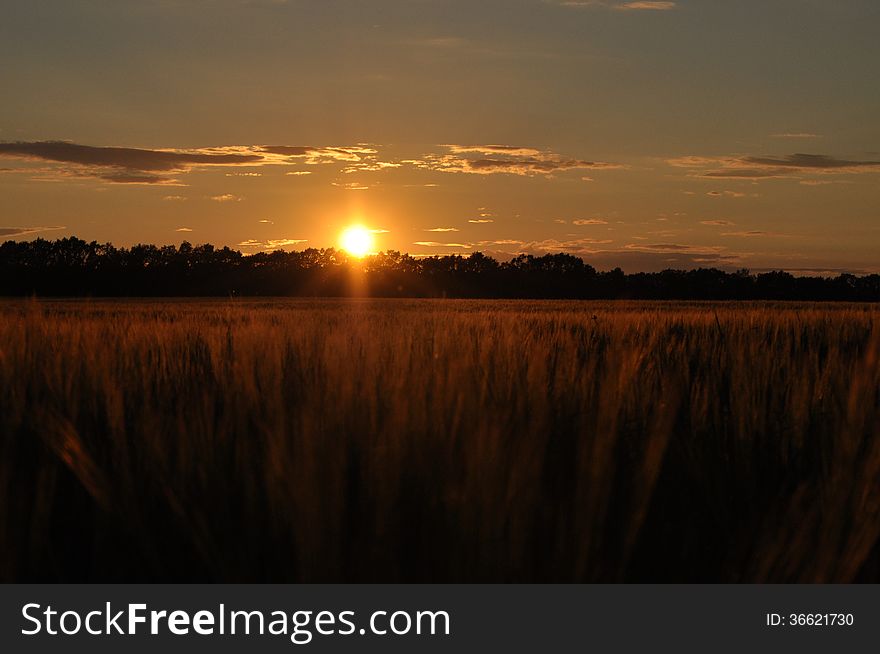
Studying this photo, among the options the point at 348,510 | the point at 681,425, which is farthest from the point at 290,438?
the point at 681,425

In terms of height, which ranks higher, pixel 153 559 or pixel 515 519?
pixel 515 519

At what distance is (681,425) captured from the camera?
2.30 m

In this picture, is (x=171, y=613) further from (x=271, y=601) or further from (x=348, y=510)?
(x=348, y=510)

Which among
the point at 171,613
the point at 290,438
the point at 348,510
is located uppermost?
the point at 290,438

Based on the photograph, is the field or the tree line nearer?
the field

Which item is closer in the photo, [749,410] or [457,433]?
[457,433]

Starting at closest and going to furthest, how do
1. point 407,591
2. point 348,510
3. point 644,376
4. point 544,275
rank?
point 407,591 → point 348,510 → point 644,376 → point 544,275

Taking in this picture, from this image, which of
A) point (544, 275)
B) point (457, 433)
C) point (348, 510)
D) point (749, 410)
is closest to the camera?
point (348, 510)

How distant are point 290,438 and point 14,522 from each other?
529mm

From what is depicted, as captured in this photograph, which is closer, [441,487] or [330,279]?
[441,487]

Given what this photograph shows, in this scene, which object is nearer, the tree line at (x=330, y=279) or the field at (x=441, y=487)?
the field at (x=441, y=487)

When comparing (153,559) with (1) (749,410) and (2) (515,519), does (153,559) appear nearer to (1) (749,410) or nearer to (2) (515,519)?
(2) (515,519)

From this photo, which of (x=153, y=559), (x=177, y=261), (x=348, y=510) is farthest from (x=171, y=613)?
(x=177, y=261)

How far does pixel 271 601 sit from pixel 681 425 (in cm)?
136
